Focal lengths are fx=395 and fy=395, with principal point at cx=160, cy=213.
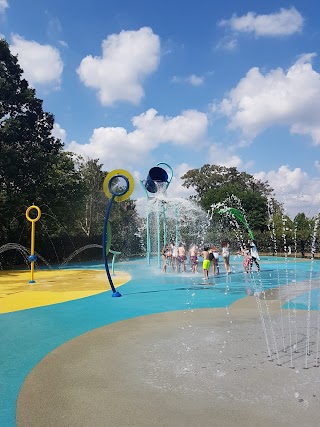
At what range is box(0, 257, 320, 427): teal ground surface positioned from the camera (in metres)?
5.46

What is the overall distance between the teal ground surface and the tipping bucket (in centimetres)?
724

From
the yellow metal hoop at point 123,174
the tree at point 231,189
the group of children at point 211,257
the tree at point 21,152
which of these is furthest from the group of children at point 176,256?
the tree at point 231,189

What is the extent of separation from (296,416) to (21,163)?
23817 mm

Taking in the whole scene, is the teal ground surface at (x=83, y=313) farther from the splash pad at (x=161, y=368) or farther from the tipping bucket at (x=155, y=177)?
the tipping bucket at (x=155, y=177)

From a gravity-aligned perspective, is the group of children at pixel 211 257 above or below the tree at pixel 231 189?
below

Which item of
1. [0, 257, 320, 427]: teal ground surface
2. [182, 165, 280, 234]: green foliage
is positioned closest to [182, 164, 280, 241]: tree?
[182, 165, 280, 234]: green foliage

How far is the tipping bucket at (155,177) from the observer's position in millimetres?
21906

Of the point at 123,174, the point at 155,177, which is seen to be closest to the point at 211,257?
the point at 155,177

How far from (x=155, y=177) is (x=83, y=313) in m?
13.4

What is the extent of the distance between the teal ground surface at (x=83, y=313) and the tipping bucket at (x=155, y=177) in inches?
285

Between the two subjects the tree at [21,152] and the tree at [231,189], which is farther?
the tree at [231,189]

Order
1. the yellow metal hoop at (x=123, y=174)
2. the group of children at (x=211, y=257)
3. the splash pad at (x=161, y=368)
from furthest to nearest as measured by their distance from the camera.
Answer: the group of children at (x=211, y=257) < the yellow metal hoop at (x=123, y=174) < the splash pad at (x=161, y=368)

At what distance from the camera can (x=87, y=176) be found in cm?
4322

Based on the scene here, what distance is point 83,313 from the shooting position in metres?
9.52
